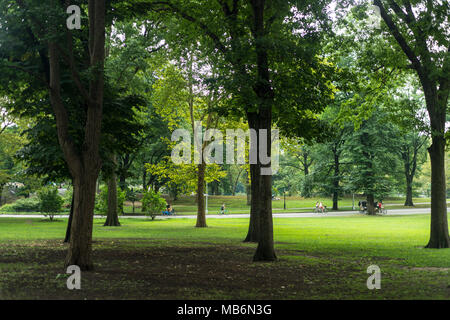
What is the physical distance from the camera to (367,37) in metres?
17.9

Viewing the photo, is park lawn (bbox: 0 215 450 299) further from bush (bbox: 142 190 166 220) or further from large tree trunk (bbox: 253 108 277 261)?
bush (bbox: 142 190 166 220)

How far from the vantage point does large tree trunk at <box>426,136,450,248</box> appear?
50.3 feet

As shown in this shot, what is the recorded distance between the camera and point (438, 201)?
50.8ft

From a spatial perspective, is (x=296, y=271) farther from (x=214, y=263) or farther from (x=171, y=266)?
(x=171, y=266)

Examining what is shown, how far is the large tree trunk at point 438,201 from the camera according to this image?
1532 cm

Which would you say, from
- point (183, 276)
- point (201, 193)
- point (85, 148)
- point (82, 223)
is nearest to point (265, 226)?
point (183, 276)

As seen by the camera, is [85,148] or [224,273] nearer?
Result: [224,273]

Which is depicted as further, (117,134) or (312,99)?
(117,134)

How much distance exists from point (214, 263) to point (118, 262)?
8.34 feet

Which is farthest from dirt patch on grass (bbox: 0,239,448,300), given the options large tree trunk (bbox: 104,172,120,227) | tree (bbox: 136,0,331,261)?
large tree trunk (bbox: 104,172,120,227)
